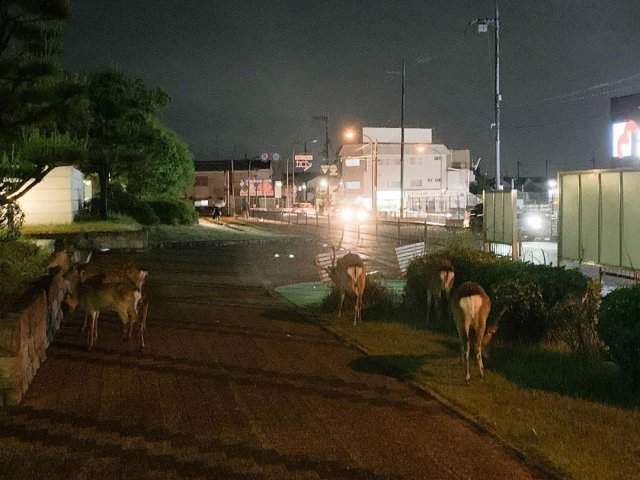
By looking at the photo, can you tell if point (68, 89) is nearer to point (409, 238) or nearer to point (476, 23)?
point (476, 23)

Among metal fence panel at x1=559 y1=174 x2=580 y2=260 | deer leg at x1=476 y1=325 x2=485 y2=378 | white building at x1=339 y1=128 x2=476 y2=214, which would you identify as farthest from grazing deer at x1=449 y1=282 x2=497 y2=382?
white building at x1=339 y1=128 x2=476 y2=214

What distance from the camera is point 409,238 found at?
3716cm

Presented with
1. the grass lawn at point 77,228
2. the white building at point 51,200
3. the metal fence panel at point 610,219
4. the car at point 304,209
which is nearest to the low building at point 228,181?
the car at point 304,209

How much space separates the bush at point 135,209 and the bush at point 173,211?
5.00ft

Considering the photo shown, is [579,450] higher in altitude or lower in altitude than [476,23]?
lower

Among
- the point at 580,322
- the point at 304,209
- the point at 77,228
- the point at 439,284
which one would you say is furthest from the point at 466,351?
the point at 304,209

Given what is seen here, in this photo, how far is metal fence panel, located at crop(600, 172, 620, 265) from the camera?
40.5 ft

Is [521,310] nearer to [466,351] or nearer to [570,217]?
[466,351]

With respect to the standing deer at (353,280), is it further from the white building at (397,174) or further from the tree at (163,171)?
the white building at (397,174)

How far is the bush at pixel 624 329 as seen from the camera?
807 centimetres

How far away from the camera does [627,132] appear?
70.5ft

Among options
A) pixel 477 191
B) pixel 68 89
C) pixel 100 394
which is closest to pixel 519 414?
pixel 100 394

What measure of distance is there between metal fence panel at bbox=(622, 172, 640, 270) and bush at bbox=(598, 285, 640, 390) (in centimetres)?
357

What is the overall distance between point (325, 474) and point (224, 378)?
3.33 meters
